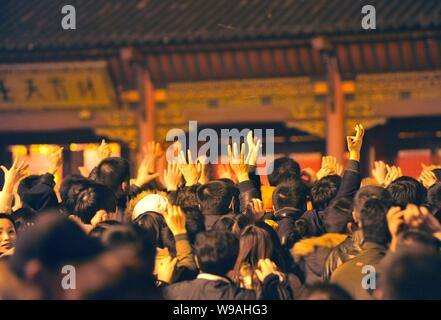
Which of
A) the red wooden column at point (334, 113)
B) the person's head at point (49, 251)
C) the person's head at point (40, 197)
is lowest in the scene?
the person's head at point (49, 251)

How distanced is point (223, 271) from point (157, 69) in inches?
489

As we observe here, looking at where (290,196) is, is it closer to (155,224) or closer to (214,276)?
(155,224)

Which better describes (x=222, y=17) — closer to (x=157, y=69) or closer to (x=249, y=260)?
(x=157, y=69)

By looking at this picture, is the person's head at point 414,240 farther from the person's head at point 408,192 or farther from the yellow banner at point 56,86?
the yellow banner at point 56,86

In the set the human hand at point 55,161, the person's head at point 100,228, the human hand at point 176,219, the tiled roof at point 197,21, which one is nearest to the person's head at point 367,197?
the human hand at point 176,219

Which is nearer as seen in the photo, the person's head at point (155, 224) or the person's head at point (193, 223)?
the person's head at point (193, 223)

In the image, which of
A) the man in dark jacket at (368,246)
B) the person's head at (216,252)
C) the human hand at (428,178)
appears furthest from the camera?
the human hand at (428,178)

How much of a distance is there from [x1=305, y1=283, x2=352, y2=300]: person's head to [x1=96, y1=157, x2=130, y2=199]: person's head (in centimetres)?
452

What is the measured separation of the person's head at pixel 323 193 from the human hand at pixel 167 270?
203cm

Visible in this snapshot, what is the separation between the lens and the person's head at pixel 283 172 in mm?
10086

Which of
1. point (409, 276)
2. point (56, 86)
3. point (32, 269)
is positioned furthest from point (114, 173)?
point (56, 86)

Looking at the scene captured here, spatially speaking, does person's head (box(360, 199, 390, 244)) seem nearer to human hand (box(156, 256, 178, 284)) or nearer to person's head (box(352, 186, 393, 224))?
person's head (box(352, 186, 393, 224))

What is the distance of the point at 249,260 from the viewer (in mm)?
7594

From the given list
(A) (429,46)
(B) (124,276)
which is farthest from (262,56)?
(B) (124,276)
